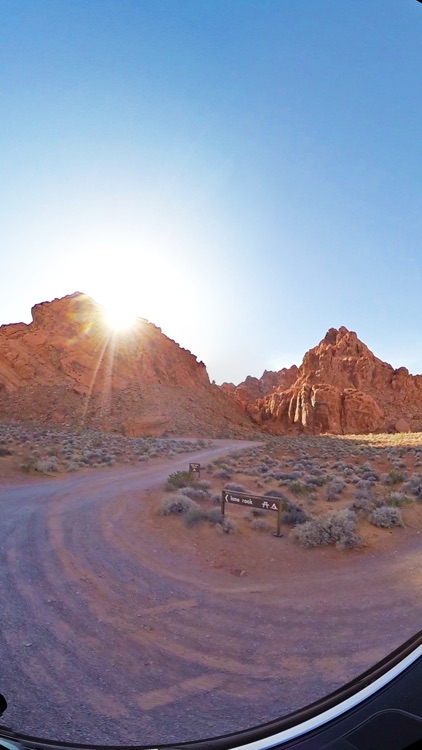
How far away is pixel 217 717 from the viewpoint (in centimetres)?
312

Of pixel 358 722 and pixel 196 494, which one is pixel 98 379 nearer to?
pixel 196 494

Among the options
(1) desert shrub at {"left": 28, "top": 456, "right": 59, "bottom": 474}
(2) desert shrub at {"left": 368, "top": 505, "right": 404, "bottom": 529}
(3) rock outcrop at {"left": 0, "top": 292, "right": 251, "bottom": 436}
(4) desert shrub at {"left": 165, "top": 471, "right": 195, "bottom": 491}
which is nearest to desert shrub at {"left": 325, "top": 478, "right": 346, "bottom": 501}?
(2) desert shrub at {"left": 368, "top": 505, "right": 404, "bottom": 529}

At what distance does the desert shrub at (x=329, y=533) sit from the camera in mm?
7652

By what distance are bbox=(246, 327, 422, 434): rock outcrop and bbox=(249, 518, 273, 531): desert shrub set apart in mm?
60564

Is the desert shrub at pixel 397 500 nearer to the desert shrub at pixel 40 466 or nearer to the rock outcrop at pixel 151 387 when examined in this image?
the desert shrub at pixel 40 466

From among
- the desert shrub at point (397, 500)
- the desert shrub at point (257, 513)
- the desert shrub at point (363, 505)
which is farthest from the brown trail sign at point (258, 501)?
the desert shrub at point (397, 500)

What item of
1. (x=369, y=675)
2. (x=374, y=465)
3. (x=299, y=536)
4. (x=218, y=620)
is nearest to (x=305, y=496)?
(x=299, y=536)

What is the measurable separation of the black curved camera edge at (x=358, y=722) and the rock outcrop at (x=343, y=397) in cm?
6766

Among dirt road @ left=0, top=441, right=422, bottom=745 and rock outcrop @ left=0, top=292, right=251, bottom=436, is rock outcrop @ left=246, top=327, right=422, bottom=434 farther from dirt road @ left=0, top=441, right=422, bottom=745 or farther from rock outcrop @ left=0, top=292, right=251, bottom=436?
dirt road @ left=0, top=441, right=422, bottom=745

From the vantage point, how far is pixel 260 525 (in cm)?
876

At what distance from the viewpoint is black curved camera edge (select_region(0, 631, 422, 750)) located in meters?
1.47

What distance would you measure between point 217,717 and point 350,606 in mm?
2848

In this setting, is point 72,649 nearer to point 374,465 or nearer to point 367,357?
point 374,465

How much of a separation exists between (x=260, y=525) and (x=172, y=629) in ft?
14.5
